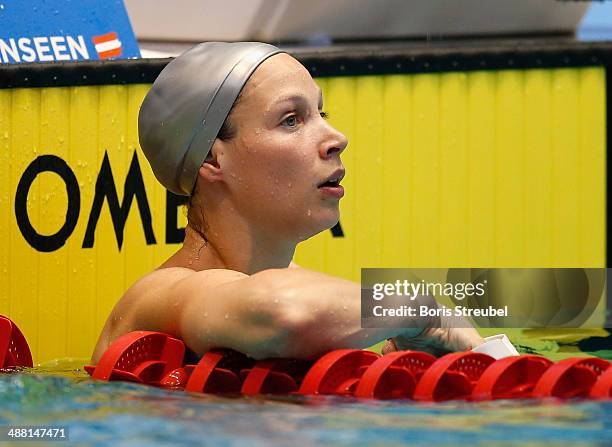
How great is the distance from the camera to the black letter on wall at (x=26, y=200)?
13.6 ft

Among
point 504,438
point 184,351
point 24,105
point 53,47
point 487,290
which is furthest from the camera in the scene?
point 53,47

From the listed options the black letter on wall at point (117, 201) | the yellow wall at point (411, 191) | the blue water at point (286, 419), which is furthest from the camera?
the black letter on wall at point (117, 201)

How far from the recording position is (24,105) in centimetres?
424

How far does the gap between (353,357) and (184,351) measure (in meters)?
0.44

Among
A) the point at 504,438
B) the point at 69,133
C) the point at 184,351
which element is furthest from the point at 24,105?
the point at 504,438

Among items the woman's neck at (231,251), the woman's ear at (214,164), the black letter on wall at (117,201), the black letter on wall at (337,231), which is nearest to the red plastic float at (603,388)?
the woman's neck at (231,251)

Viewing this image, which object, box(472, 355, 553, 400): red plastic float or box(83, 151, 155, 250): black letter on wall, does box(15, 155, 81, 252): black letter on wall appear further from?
box(472, 355, 553, 400): red plastic float

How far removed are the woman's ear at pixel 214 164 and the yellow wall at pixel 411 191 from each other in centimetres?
161

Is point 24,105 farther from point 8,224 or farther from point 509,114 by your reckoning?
point 509,114

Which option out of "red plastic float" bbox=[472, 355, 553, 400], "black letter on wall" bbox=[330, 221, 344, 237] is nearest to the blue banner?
"black letter on wall" bbox=[330, 221, 344, 237]

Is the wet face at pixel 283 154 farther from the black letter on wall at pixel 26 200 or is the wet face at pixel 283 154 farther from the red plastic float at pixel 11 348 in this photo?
the black letter on wall at pixel 26 200

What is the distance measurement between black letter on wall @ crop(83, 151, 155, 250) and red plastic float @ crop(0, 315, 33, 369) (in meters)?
1.58

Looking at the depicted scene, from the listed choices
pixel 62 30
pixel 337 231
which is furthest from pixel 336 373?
pixel 62 30

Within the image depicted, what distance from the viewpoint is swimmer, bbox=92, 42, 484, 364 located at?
233 centimetres
